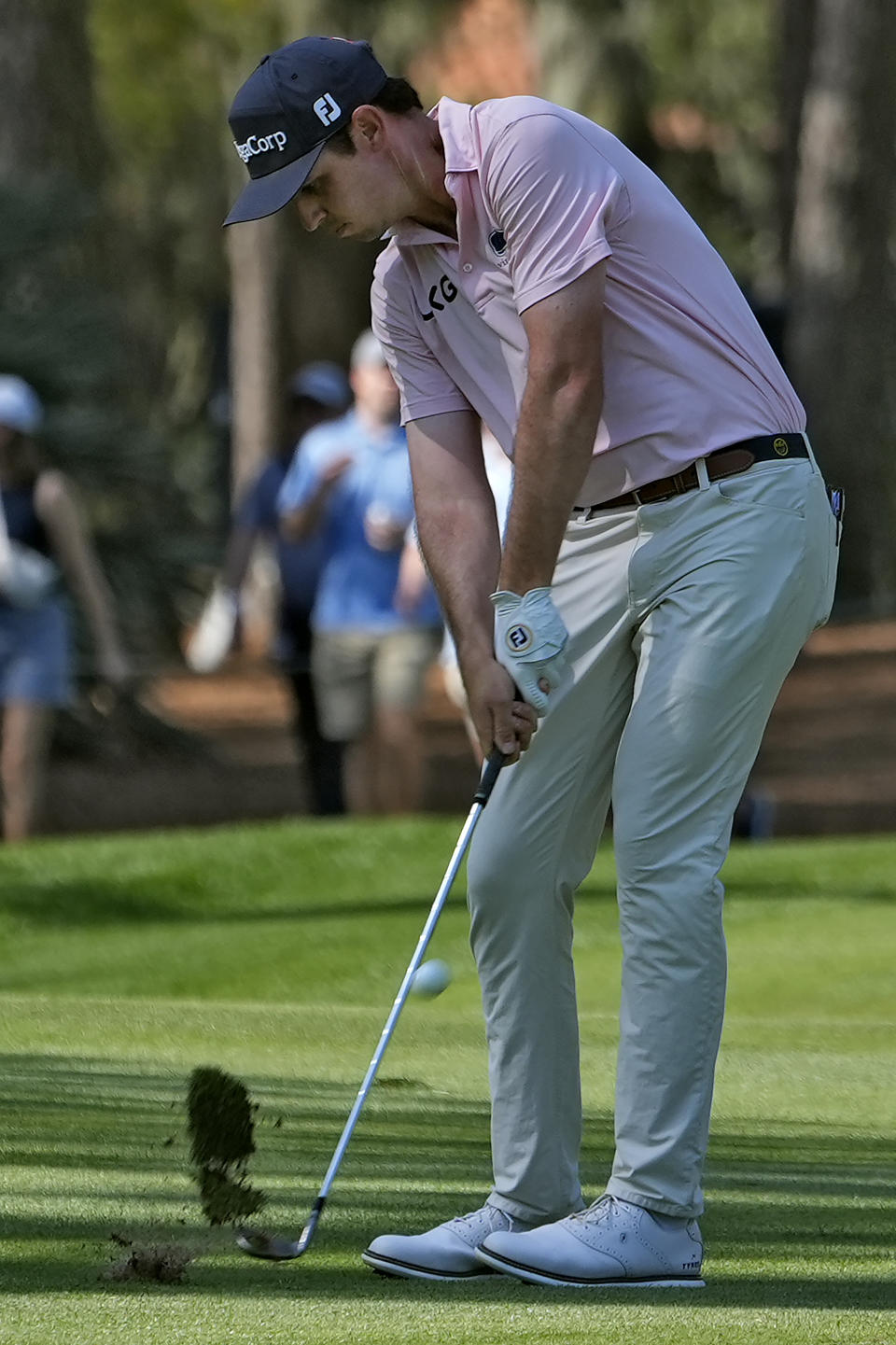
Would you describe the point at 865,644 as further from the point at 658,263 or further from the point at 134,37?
the point at 658,263

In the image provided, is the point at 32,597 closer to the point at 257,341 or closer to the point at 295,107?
the point at 295,107

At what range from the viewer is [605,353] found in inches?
161

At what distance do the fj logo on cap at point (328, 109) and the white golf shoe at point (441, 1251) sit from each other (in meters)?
1.81

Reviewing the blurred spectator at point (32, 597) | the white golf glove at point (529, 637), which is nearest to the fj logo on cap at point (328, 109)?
the white golf glove at point (529, 637)

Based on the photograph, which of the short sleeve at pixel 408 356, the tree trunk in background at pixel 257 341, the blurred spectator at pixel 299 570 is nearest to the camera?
the short sleeve at pixel 408 356

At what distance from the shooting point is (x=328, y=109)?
407 centimetres

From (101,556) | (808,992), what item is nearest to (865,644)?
(101,556)

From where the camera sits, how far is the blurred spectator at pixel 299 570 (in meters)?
12.4

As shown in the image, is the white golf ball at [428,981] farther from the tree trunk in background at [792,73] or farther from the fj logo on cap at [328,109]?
the tree trunk in background at [792,73]

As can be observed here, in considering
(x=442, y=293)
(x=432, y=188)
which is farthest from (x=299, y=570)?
(x=432, y=188)

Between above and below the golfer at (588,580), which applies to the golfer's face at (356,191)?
Result: above

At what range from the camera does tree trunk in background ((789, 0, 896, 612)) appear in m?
23.2

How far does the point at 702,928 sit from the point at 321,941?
6.10 meters

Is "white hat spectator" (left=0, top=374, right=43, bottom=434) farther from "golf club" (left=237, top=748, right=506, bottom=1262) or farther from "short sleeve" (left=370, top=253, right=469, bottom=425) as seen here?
"golf club" (left=237, top=748, right=506, bottom=1262)
